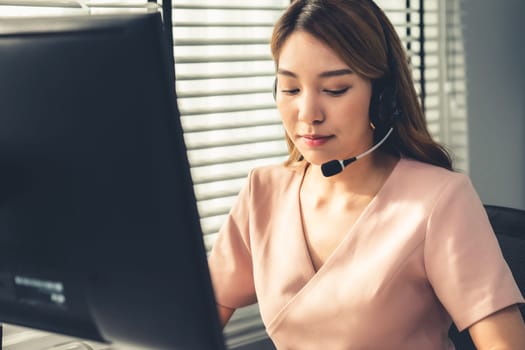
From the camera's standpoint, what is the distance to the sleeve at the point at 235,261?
1380 mm

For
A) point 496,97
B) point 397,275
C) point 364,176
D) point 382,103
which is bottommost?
point 496,97

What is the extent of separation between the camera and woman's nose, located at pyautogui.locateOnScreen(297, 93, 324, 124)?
1134 mm

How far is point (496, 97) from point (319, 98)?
65.3 inches

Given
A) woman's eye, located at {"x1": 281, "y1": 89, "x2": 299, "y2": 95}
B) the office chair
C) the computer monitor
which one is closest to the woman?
woman's eye, located at {"x1": 281, "y1": 89, "x2": 299, "y2": 95}

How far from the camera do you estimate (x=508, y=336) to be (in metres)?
1.08

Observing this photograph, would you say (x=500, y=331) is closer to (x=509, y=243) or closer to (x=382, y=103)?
(x=509, y=243)

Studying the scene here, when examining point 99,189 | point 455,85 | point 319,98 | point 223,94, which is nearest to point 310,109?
point 319,98

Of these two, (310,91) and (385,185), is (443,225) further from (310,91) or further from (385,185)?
(310,91)

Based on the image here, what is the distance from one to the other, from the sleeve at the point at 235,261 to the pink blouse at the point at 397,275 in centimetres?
7

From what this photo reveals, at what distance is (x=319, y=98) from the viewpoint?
1144mm

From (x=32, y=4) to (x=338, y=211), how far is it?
0.78 meters

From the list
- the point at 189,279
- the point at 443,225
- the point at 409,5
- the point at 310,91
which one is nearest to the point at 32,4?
the point at 310,91

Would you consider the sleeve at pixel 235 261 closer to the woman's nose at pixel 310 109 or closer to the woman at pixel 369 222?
the woman at pixel 369 222

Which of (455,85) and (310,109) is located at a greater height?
(310,109)
